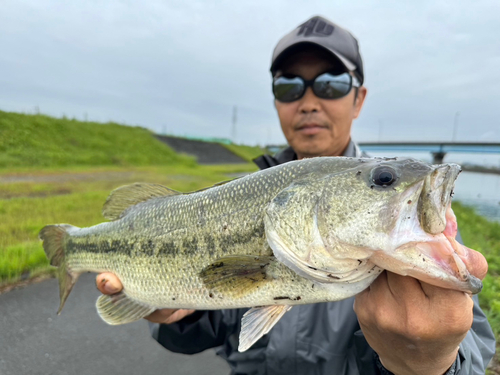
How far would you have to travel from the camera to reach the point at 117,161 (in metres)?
24.9

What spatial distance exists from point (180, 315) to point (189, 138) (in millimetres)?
42730

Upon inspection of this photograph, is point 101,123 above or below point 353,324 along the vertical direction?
above

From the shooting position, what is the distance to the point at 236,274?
1.53 meters

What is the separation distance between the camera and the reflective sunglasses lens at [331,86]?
272cm

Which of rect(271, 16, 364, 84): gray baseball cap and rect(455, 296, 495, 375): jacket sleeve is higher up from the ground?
rect(271, 16, 364, 84): gray baseball cap

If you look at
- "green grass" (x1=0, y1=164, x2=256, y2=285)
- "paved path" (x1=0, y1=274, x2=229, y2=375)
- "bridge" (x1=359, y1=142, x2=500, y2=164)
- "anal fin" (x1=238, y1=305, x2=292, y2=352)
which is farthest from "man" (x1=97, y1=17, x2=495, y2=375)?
"bridge" (x1=359, y1=142, x2=500, y2=164)

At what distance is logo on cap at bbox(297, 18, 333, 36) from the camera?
2.75 metres

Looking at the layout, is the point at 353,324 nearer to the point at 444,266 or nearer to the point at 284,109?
the point at 444,266

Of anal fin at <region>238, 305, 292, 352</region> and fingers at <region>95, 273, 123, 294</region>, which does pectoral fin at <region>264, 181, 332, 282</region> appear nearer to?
anal fin at <region>238, 305, 292, 352</region>

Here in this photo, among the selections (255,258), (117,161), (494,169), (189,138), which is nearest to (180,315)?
(255,258)

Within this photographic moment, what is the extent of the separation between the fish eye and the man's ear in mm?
1898

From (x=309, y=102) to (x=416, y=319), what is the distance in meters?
1.99

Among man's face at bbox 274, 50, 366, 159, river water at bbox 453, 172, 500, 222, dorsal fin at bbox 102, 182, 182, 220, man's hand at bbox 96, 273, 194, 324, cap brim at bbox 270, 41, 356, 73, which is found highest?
cap brim at bbox 270, 41, 356, 73

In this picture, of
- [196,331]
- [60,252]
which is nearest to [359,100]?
[196,331]
